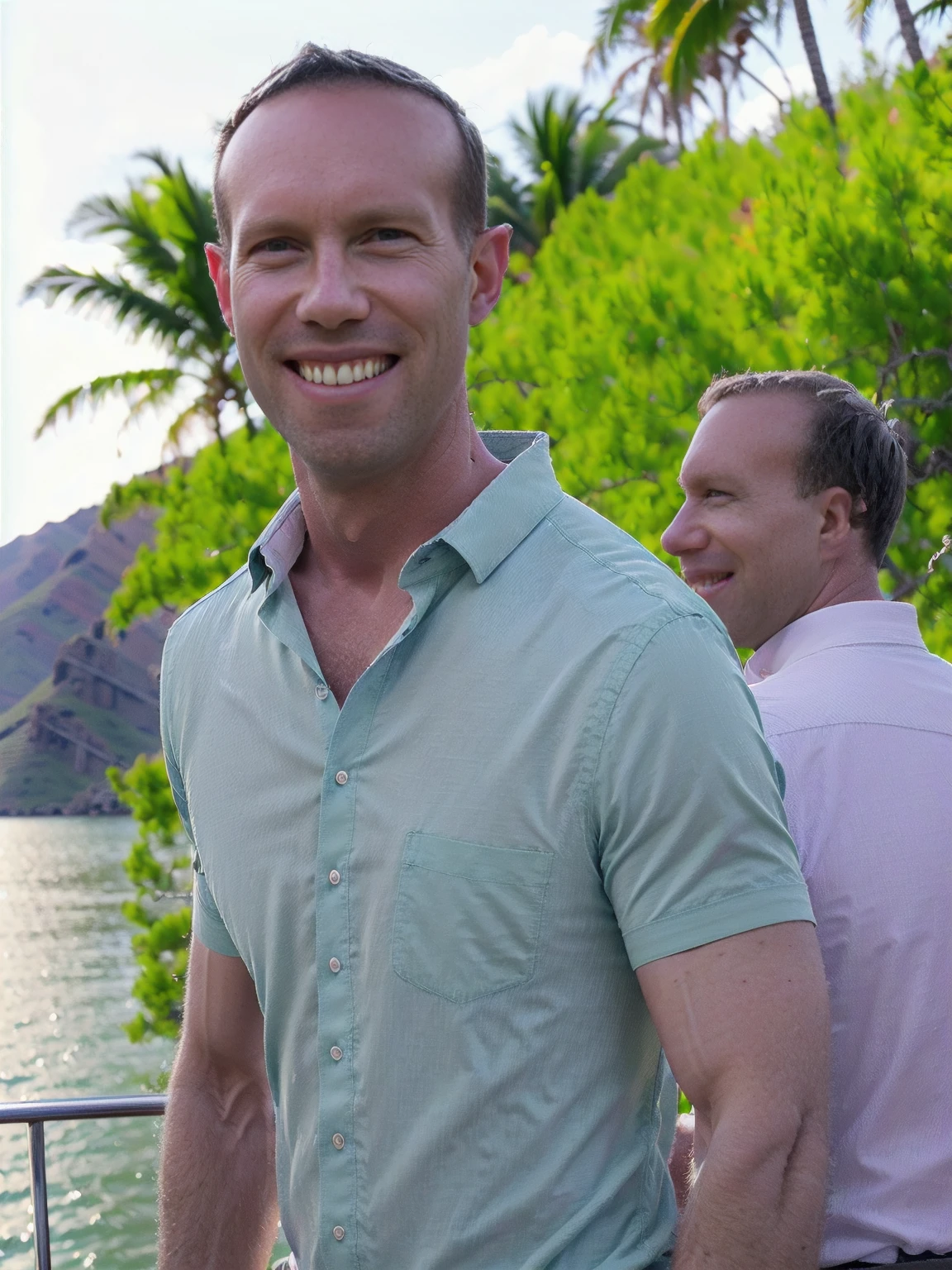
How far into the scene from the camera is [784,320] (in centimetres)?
1330

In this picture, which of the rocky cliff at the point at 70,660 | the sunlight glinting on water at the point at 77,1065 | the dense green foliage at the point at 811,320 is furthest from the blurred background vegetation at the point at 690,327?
the rocky cliff at the point at 70,660

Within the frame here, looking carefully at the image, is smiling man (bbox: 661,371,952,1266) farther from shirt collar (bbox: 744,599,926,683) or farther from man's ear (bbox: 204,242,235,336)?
man's ear (bbox: 204,242,235,336)

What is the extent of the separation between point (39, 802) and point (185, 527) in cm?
9969

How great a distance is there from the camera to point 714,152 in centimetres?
1636

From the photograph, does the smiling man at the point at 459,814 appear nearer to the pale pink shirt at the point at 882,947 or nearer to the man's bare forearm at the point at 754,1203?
the man's bare forearm at the point at 754,1203

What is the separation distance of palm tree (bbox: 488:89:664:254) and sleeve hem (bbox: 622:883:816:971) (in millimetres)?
24874

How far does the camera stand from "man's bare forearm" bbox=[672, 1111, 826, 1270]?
1279mm

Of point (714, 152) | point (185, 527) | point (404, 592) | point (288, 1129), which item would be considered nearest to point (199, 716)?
point (404, 592)

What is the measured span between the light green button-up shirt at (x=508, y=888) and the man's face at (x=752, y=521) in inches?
38.8

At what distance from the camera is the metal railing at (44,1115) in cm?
233

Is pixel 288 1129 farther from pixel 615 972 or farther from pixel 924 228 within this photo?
pixel 924 228

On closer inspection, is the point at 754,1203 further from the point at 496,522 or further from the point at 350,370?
the point at 350,370

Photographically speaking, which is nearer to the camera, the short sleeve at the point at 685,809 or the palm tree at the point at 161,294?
the short sleeve at the point at 685,809

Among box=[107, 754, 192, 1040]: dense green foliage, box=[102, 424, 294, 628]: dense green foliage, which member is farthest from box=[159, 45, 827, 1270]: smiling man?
box=[107, 754, 192, 1040]: dense green foliage
